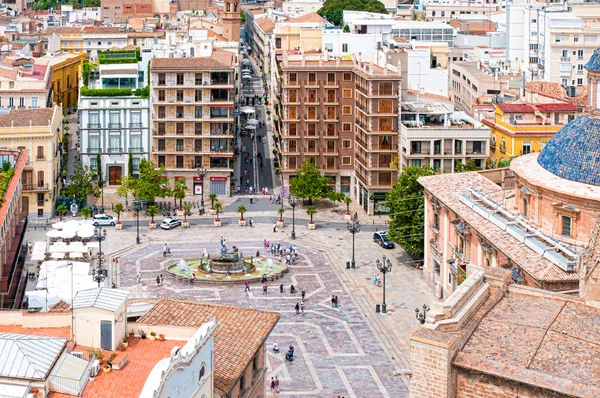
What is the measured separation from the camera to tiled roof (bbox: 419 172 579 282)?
67750 mm

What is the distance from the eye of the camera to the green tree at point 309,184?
12125 centimetres

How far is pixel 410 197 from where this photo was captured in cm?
10306

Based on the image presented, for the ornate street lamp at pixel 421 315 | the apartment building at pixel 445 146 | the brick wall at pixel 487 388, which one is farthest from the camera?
the apartment building at pixel 445 146

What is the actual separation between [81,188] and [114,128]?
950cm

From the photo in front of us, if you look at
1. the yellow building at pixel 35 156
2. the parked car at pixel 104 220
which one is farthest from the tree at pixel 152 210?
the yellow building at pixel 35 156

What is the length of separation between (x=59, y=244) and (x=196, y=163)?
31807 millimetres

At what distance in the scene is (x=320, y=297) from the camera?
91562 millimetres

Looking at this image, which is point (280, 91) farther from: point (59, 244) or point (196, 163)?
point (59, 244)

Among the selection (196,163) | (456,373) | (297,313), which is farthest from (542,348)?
(196,163)

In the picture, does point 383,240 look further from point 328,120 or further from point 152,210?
point 328,120

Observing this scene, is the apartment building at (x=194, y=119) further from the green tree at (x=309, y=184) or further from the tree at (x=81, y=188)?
the green tree at (x=309, y=184)

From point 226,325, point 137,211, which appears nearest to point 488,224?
point 226,325

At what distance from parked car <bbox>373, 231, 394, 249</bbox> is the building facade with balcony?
31.4m

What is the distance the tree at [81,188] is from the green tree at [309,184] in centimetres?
2059
